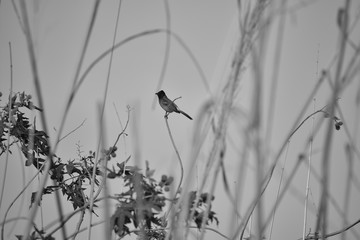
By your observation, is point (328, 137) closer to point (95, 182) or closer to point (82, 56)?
point (82, 56)

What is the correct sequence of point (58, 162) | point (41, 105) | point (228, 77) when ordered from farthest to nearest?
point (58, 162), point (228, 77), point (41, 105)

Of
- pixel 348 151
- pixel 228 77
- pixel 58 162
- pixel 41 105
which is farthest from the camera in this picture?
pixel 58 162

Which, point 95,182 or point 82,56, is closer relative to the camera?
point 82,56

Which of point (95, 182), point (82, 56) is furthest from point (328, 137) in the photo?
point (95, 182)

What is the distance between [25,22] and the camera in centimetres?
79

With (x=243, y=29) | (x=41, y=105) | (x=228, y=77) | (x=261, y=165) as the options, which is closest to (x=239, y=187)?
(x=261, y=165)

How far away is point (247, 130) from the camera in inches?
32.6

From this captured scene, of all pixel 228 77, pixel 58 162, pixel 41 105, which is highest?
pixel 58 162

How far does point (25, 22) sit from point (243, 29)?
18.0 inches

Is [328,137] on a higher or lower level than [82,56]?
lower

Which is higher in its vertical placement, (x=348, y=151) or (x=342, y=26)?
(x=342, y=26)

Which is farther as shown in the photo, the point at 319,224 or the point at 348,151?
the point at 348,151

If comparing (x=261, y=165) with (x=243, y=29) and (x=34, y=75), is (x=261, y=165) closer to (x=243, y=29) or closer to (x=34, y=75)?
(x=243, y=29)

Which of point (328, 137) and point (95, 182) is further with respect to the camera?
point (95, 182)
